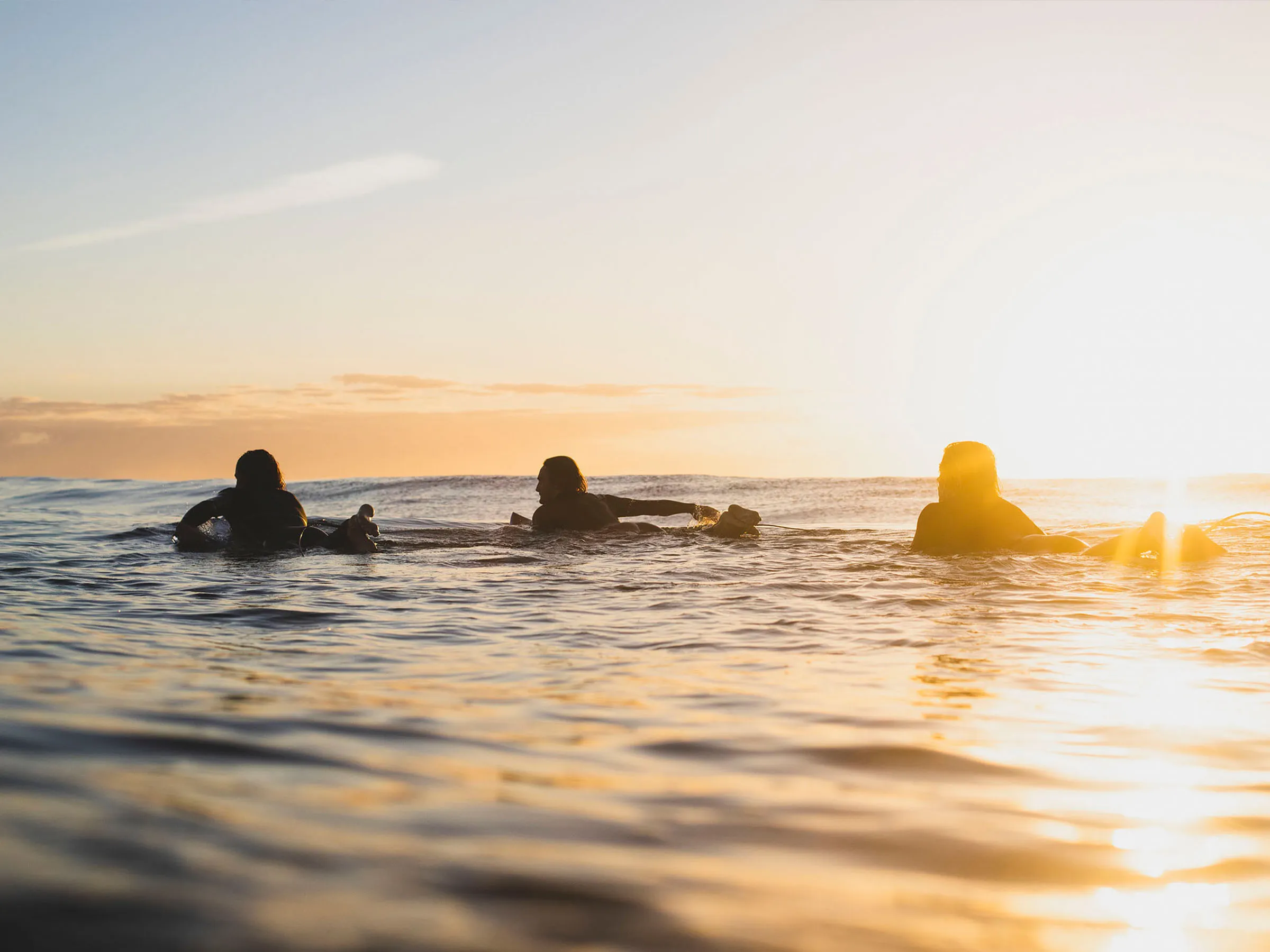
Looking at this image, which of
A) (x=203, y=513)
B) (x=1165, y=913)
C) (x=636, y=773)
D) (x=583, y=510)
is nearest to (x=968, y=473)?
A: (x=583, y=510)

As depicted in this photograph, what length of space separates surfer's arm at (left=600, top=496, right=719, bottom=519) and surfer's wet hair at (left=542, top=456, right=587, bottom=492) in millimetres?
799

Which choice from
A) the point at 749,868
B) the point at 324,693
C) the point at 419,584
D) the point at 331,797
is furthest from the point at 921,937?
the point at 419,584

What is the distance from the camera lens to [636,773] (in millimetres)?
2922

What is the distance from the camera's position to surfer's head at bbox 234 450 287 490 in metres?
11.3

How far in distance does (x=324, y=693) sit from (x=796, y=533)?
10.8m

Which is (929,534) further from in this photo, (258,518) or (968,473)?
(258,518)

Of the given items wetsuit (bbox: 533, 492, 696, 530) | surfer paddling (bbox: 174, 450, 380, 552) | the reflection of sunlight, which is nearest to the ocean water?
the reflection of sunlight

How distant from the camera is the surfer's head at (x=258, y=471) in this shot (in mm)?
11336

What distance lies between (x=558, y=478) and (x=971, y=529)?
226 inches

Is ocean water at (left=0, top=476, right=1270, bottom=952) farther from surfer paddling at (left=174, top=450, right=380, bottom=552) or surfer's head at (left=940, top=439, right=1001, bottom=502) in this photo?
surfer paddling at (left=174, top=450, right=380, bottom=552)

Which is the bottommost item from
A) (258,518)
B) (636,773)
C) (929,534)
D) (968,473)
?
(636,773)

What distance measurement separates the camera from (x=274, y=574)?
28.8ft

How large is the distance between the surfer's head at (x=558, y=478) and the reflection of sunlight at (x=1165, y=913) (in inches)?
455

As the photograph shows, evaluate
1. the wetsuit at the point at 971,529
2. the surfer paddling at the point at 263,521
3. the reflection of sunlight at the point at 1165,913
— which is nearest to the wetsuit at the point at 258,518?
the surfer paddling at the point at 263,521
